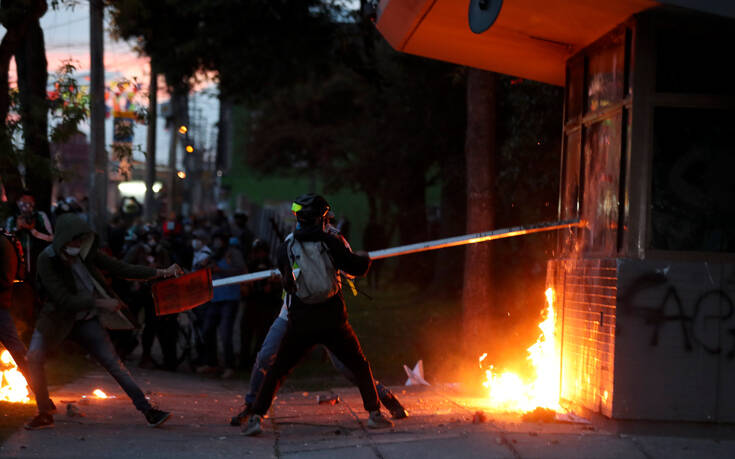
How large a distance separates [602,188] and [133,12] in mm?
7973

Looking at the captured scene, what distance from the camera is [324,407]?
9.13 meters

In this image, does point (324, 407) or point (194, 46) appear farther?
point (194, 46)

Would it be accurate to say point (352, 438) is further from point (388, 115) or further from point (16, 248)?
point (388, 115)

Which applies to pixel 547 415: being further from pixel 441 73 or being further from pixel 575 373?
pixel 441 73

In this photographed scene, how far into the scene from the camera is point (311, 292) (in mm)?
7051

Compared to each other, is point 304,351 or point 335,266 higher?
Result: point 335,266

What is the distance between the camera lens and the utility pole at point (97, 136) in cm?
1822

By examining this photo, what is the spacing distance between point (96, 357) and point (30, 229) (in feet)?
10.5

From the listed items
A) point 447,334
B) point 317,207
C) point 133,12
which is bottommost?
point 447,334

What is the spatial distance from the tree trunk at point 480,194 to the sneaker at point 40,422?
5.66 m

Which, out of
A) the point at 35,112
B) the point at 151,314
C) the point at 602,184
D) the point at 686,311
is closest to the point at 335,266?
the point at 602,184

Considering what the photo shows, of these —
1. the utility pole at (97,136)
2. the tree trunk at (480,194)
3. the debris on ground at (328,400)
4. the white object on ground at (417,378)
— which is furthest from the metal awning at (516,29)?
the utility pole at (97,136)

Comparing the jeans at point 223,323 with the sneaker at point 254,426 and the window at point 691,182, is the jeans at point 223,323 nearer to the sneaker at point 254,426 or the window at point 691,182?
the sneaker at point 254,426

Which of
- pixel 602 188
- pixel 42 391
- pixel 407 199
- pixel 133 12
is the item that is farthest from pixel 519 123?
pixel 407 199
